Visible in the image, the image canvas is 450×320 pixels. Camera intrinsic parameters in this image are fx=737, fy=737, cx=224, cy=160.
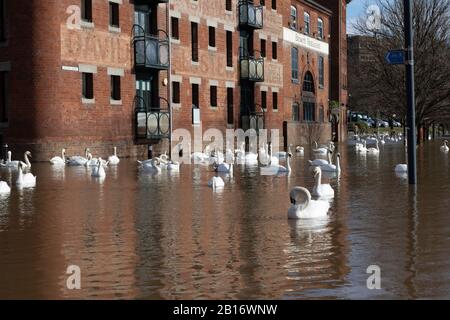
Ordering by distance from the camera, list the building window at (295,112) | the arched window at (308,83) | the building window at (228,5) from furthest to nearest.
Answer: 1. the arched window at (308,83)
2. the building window at (295,112)
3. the building window at (228,5)

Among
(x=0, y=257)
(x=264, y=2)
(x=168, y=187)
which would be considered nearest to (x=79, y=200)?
(x=168, y=187)

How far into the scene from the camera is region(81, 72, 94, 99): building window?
31.8 meters

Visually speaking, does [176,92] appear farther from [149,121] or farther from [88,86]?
[88,86]

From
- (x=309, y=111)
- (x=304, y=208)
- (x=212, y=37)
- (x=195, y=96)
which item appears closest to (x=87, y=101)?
(x=195, y=96)

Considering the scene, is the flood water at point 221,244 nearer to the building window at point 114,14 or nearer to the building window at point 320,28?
the building window at point 114,14

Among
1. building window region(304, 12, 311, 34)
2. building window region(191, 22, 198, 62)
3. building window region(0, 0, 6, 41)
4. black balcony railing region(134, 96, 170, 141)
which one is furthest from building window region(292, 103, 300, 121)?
building window region(0, 0, 6, 41)

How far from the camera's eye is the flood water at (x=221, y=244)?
7059mm

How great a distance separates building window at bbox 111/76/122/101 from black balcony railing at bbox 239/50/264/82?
13.2 m

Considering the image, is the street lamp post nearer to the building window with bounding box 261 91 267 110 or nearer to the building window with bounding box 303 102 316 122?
the building window with bounding box 261 91 267 110

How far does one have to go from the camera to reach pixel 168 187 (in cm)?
1831

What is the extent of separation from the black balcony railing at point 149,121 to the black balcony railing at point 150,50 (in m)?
1.79

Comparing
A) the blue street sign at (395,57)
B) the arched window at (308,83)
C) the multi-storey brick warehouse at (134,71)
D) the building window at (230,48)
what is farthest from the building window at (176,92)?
the blue street sign at (395,57)
